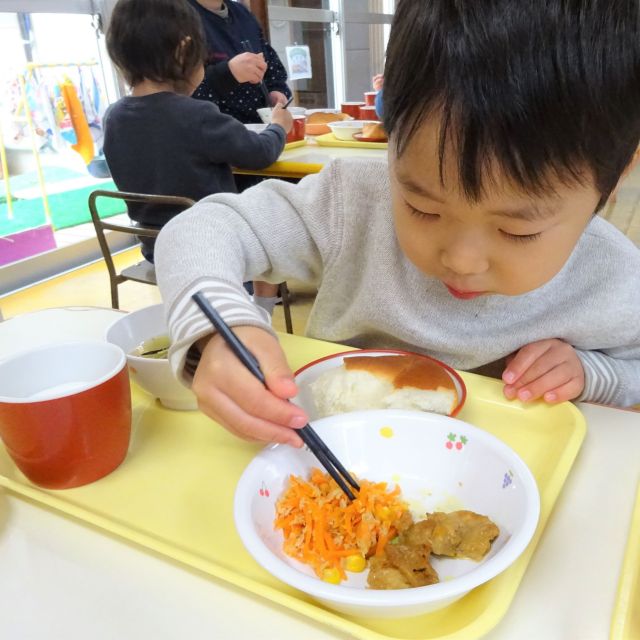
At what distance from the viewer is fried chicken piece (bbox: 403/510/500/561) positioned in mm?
483

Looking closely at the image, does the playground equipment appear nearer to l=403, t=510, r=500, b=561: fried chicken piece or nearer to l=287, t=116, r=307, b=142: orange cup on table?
l=287, t=116, r=307, b=142: orange cup on table

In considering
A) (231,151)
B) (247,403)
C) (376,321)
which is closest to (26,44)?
(231,151)

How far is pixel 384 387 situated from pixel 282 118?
162 centimetres

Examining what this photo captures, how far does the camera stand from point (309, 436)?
0.56 meters

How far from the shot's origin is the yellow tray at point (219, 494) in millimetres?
435

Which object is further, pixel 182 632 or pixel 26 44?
pixel 26 44

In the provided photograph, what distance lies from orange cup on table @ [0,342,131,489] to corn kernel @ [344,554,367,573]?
0.26m

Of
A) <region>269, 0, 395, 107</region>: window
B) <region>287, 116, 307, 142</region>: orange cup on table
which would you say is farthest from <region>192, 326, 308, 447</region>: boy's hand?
<region>269, 0, 395, 107</region>: window

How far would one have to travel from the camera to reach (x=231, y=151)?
1931 mm

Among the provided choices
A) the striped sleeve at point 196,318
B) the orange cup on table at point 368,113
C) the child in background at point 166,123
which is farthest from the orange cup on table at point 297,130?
the striped sleeve at point 196,318

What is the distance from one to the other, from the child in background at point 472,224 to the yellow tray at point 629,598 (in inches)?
9.7

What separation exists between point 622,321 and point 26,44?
121 inches

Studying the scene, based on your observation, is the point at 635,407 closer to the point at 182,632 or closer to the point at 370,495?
the point at 370,495

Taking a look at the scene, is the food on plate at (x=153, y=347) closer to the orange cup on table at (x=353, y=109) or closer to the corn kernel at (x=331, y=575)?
the corn kernel at (x=331, y=575)
